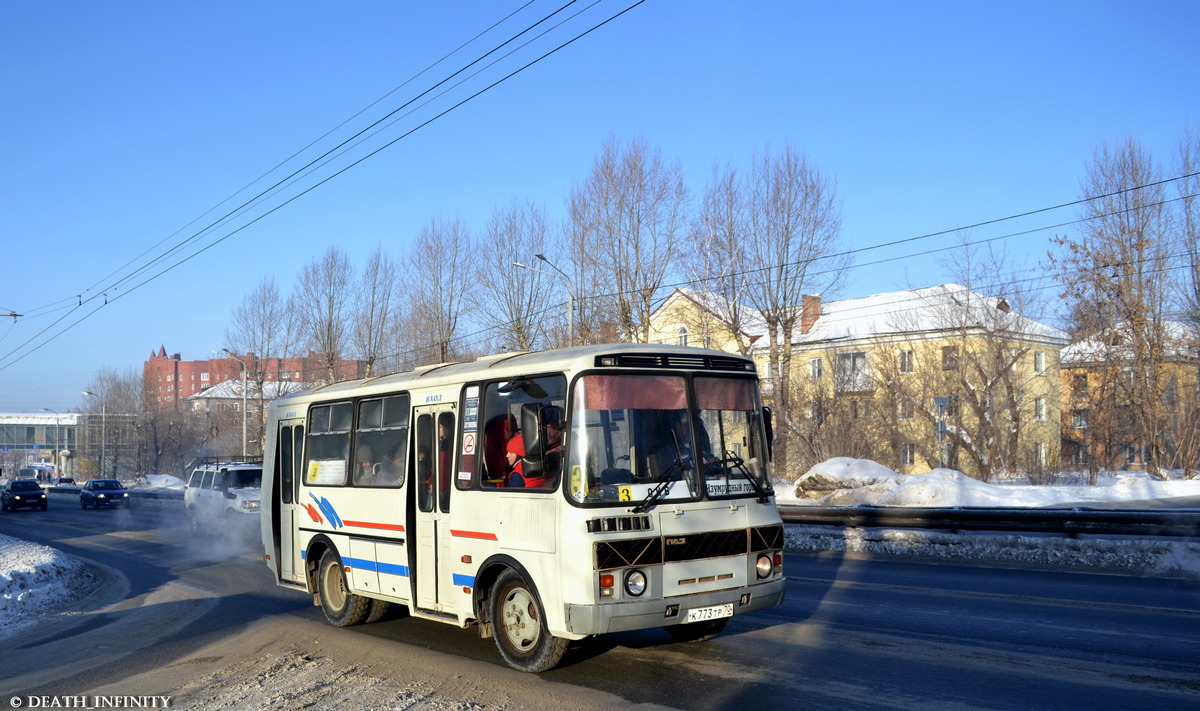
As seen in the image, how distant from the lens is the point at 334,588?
1116 cm

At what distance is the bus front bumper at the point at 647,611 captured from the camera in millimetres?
7227

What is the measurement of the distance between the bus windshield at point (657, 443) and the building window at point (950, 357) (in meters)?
35.1

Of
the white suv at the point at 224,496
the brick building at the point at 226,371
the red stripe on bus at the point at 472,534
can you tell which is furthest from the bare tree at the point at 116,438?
the red stripe on bus at the point at 472,534

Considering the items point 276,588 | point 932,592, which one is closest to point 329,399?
point 276,588

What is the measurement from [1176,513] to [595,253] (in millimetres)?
29424

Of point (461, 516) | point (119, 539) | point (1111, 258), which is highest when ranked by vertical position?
point (1111, 258)

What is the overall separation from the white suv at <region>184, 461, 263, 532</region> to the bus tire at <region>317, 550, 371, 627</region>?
45.8 ft

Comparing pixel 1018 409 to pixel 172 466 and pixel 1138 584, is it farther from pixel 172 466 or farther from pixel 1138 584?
pixel 172 466

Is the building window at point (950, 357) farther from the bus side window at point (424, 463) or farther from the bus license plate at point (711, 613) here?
the bus license plate at point (711, 613)

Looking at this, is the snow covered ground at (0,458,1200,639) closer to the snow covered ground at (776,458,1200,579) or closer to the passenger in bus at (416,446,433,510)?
the snow covered ground at (776,458,1200,579)

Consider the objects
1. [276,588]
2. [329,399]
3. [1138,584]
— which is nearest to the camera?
[329,399]

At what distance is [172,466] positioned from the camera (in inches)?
3558

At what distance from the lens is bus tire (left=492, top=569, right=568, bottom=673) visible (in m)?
7.75

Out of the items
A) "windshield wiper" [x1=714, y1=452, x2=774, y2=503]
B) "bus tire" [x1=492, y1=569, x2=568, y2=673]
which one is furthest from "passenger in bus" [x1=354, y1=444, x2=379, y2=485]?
"windshield wiper" [x1=714, y1=452, x2=774, y2=503]
